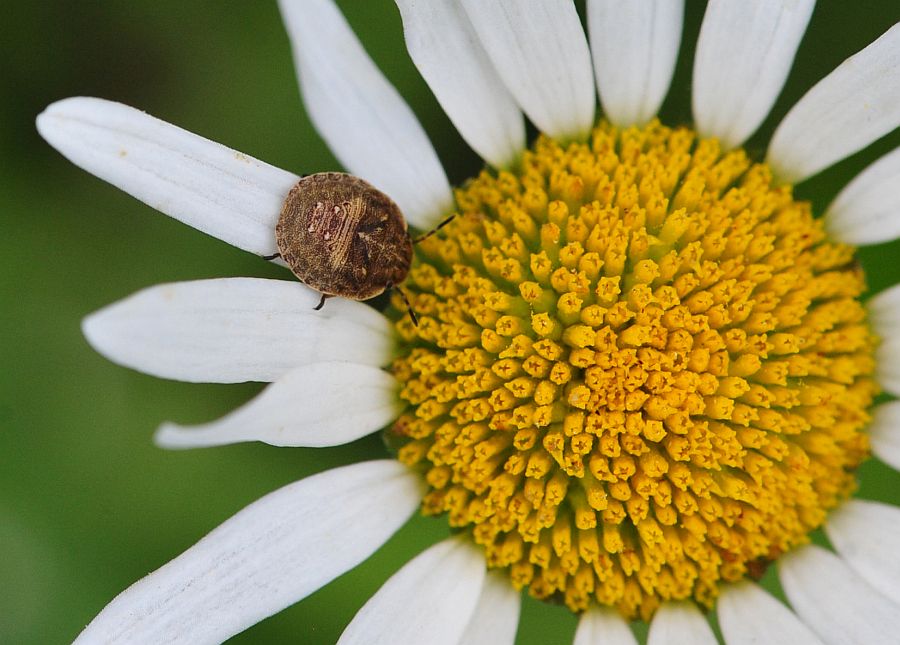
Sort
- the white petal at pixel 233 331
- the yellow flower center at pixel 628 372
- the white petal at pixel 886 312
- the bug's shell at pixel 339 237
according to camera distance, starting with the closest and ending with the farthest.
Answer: the white petal at pixel 233 331
the bug's shell at pixel 339 237
the yellow flower center at pixel 628 372
the white petal at pixel 886 312

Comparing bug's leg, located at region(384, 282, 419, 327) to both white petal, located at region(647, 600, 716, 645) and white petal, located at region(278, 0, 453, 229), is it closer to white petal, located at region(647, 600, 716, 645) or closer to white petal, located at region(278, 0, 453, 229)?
white petal, located at region(278, 0, 453, 229)

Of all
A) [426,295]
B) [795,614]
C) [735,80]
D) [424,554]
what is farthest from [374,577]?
[735,80]

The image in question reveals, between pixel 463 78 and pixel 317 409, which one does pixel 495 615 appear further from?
pixel 463 78

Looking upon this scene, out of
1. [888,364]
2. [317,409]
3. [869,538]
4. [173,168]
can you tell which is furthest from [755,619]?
[173,168]

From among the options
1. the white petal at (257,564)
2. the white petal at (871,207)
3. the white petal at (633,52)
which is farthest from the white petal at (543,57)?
the white petal at (257,564)

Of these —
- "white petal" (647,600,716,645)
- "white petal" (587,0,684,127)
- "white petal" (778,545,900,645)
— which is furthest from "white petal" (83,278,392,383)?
"white petal" (778,545,900,645)

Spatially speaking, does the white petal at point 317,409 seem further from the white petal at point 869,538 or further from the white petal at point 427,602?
the white petal at point 869,538
